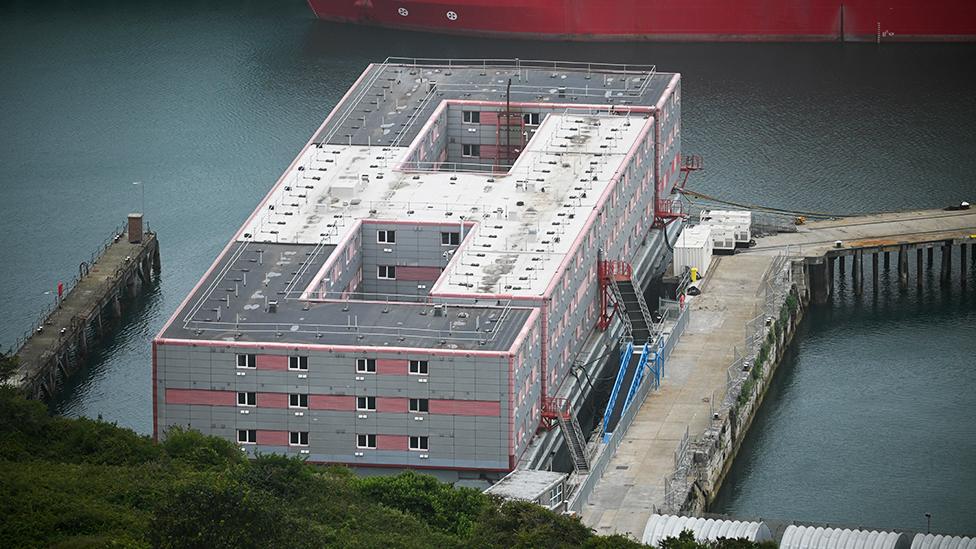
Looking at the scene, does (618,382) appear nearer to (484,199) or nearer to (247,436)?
(484,199)

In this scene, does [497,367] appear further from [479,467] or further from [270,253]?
A: [270,253]

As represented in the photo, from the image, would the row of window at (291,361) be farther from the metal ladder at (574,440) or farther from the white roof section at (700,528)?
the white roof section at (700,528)

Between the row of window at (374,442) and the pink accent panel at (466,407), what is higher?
the pink accent panel at (466,407)

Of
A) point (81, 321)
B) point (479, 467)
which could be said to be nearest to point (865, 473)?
point (479, 467)

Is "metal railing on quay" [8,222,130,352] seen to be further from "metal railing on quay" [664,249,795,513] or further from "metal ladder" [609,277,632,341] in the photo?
"metal railing on quay" [664,249,795,513]

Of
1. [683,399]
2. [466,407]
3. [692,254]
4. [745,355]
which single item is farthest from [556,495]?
[692,254]

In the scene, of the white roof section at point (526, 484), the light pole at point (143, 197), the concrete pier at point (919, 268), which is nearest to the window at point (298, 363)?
the white roof section at point (526, 484)
